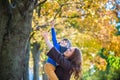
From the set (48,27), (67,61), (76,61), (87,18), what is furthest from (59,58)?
(48,27)

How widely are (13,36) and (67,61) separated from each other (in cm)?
239

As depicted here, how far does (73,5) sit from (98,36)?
2.80 meters

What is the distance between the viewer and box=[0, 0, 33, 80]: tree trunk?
26.0 ft

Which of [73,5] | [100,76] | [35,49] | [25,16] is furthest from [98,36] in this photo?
[100,76]

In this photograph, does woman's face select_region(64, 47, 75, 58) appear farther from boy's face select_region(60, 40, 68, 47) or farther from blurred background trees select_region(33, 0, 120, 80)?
blurred background trees select_region(33, 0, 120, 80)

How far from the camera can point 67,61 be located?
6.10 meters

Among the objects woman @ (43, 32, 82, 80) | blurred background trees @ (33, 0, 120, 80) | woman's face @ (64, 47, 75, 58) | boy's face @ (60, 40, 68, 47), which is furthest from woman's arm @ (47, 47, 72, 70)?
blurred background trees @ (33, 0, 120, 80)

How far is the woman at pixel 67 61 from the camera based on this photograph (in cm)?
599

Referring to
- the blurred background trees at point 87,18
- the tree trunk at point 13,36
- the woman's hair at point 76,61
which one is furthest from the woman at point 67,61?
A: the blurred background trees at point 87,18

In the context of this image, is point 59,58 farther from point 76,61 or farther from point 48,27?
point 48,27

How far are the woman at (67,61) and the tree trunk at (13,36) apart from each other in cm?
193

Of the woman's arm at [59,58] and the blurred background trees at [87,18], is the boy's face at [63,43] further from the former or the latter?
the blurred background trees at [87,18]

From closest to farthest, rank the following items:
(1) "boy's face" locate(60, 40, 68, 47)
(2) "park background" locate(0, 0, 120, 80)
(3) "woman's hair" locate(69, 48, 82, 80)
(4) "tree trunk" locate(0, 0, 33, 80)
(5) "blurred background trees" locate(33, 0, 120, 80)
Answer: (3) "woman's hair" locate(69, 48, 82, 80) → (1) "boy's face" locate(60, 40, 68, 47) → (4) "tree trunk" locate(0, 0, 33, 80) → (2) "park background" locate(0, 0, 120, 80) → (5) "blurred background trees" locate(33, 0, 120, 80)

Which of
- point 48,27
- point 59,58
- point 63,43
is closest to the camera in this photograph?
point 59,58
